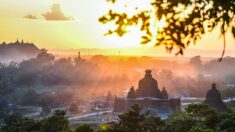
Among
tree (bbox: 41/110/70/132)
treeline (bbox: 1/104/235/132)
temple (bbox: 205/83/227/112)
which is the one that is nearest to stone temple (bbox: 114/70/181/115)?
temple (bbox: 205/83/227/112)

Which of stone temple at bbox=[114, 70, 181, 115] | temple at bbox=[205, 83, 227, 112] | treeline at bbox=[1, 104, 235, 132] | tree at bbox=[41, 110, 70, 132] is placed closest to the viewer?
treeline at bbox=[1, 104, 235, 132]

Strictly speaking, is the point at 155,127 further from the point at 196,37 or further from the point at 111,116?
the point at 111,116

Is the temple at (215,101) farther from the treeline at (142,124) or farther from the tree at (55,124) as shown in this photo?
the tree at (55,124)

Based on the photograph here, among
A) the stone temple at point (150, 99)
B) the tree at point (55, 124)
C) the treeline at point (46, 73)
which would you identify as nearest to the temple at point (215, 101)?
the stone temple at point (150, 99)

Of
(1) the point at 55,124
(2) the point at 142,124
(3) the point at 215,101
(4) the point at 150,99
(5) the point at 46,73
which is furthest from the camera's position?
(5) the point at 46,73

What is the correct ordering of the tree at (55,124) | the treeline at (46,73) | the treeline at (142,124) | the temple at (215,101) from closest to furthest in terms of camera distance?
the treeline at (142,124) < the tree at (55,124) < the temple at (215,101) < the treeline at (46,73)

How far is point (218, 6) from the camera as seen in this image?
9875 mm

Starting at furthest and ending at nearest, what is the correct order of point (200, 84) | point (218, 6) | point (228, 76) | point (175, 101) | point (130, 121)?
point (228, 76) → point (200, 84) → point (175, 101) → point (130, 121) → point (218, 6)

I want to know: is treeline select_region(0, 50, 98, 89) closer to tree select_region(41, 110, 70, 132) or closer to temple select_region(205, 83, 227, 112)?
temple select_region(205, 83, 227, 112)

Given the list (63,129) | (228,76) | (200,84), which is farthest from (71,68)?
(63,129)

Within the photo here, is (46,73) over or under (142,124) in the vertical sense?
over

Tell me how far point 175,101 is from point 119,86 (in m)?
77.9

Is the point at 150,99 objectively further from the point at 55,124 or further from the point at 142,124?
the point at 142,124

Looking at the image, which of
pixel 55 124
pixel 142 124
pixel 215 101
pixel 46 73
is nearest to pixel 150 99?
pixel 215 101
